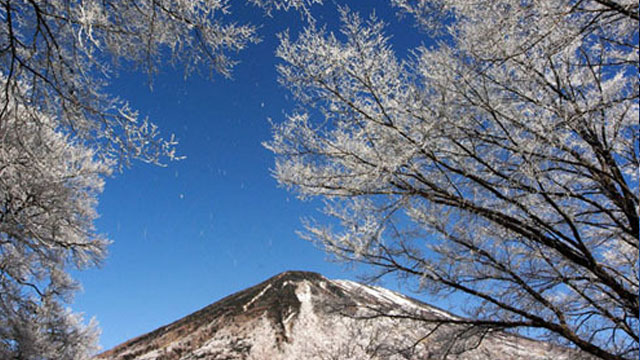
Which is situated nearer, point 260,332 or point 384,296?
point 384,296

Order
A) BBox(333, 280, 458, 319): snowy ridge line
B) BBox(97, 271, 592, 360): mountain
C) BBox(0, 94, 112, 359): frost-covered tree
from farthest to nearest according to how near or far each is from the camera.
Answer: BBox(97, 271, 592, 360): mountain → BBox(0, 94, 112, 359): frost-covered tree → BBox(333, 280, 458, 319): snowy ridge line

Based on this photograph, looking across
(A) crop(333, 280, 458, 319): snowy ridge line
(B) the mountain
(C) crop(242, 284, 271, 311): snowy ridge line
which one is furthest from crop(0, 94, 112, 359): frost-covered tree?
(C) crop(242, 284, 271, 311): snowy ridge line

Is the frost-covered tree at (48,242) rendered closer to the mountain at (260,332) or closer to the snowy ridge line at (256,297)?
the mountain at (260,332)

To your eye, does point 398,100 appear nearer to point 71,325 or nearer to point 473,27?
point 473,27

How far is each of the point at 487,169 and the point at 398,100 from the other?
147 centimetres

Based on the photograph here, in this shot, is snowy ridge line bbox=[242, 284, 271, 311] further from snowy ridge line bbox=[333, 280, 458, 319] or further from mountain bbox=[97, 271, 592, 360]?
snowy ridge line bbox=[333, 280, 458, 319]

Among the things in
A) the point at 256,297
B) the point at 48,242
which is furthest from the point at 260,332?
the point at 48,242

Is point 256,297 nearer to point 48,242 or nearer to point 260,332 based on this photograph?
point 260,332

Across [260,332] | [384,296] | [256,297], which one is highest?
[256,297]

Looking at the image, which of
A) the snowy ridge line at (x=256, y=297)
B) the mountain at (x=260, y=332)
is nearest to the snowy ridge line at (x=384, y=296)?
the mountain at (x=260, y=332)

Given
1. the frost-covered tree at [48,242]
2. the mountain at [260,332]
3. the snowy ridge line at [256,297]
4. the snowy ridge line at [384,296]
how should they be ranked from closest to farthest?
the snowy ridge line at [384,296]
the frost-covered tree at [48,242]
the mountain at [260,332]
the snowy ridge line at [256,297]

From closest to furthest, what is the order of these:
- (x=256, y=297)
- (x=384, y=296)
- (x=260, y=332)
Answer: (x=384, y=296) < (x=260, y=332) < (x=256, y=297)

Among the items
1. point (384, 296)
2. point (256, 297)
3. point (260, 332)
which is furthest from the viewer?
point (256, 297)

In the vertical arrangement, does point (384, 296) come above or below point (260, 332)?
below
